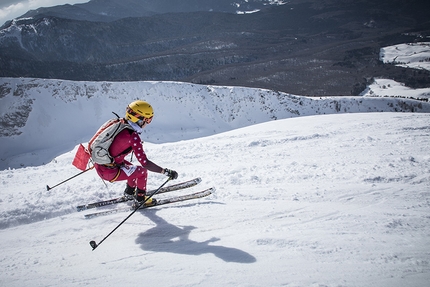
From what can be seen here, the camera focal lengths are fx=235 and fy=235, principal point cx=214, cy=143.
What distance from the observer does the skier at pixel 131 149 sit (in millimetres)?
3943

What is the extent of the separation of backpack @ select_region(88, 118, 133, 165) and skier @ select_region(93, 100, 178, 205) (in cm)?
2

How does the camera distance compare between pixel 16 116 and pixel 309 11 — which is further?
pixel 309 11

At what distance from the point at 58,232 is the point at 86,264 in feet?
4.06

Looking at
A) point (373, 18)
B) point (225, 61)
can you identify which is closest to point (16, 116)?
point (225, 61)

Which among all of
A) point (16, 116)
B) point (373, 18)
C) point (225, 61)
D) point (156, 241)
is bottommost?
point (156, 241)

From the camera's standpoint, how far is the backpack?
3.90 meters

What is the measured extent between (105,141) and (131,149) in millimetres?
446

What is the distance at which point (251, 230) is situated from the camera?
3.53 metres

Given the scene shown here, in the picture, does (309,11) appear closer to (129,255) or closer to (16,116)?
(16,116)

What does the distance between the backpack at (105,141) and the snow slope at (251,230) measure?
1.15 m

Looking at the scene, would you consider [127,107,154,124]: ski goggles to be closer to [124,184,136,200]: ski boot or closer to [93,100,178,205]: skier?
[93,100,178,205]: skier

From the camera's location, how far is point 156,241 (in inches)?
141

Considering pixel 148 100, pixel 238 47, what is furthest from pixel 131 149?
pixel 238 47

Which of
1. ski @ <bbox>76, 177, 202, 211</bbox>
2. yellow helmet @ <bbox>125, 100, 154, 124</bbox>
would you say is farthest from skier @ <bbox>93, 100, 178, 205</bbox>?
ski @ <bbox>76, 177, 202, 211</bbox>
